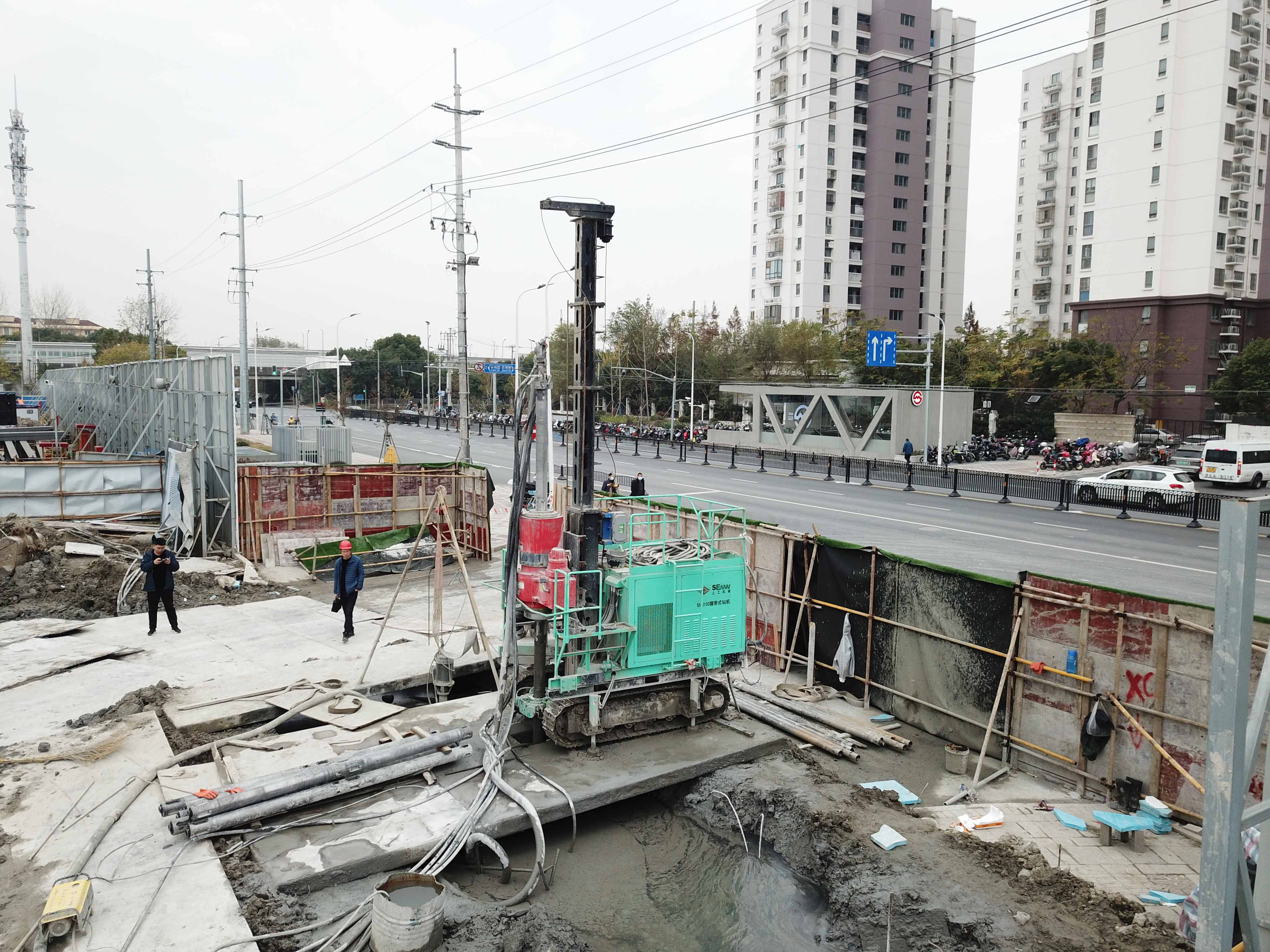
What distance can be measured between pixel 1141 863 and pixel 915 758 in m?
2.78

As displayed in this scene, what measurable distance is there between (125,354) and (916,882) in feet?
259

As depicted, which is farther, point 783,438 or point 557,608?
point 783,438

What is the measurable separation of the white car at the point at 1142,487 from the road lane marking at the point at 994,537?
27.2 feet

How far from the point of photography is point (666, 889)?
8375 mm

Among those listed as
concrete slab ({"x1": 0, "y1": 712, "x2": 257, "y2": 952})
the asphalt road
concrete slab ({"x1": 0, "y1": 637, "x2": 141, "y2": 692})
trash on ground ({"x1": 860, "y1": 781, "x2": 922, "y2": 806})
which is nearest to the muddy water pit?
trash on ground ({"x1": 860, "y1": 781, "x2": 922, "y2": 806})

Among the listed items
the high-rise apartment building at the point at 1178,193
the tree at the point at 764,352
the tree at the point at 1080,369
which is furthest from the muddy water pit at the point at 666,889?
the tree at the point at 764,352

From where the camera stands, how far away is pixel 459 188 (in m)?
34.4

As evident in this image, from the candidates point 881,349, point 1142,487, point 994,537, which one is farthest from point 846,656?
point 881,349

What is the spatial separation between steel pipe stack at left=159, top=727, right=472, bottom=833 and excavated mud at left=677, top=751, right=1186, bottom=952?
10.2 feet

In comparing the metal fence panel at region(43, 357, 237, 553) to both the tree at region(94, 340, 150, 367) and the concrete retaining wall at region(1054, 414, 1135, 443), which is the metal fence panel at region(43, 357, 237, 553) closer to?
the tree at region(94, 340, 150, 367)

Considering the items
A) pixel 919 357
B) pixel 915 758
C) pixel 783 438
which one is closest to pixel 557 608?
pixel 915 758

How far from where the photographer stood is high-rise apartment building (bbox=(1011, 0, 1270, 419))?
62.3 m

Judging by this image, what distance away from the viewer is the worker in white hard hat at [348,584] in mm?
14172

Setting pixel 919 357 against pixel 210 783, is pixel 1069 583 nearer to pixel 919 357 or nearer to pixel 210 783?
pixel 210 783
